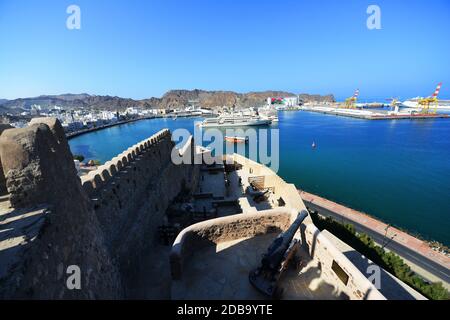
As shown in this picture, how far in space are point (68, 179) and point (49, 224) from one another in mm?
992

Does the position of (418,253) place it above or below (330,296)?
below

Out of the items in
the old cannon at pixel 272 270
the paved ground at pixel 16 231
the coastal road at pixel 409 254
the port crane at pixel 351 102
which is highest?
the port crane at pixel 351 102

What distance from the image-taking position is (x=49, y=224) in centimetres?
300

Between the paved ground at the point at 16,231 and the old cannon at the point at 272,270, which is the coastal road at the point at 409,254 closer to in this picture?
the old cannon at the point at 272,270

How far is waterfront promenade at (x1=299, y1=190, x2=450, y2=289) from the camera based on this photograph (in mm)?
12852

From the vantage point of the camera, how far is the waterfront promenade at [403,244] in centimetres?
1285

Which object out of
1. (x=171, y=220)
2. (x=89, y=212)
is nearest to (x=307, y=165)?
(x=171, y=220)

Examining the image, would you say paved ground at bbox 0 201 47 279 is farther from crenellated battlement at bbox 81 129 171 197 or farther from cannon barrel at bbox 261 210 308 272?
cannon barrel at bbox 261 210 308 272

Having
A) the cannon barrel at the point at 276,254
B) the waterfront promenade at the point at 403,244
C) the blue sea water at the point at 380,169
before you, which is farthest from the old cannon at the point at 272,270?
the blue sea water at the point at 380,169

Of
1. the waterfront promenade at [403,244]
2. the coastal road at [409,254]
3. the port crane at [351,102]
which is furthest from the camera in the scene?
the port crane at [351,102]

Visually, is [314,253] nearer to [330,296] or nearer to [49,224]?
[330,296]

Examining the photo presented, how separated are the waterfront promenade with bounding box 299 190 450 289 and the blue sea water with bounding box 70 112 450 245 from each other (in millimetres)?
3428

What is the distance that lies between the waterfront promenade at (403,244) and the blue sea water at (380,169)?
135 inches

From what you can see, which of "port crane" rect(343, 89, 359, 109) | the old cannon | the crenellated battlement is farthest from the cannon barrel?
"port crane" rect(343, 89, 359, 109)
